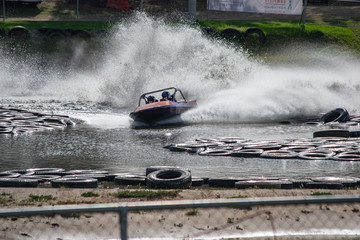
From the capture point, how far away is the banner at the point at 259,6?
31172 millimetres

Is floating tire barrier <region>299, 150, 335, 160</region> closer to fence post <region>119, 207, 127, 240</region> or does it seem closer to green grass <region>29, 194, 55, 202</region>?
green grass <region>29, 194, 55, 202</region>

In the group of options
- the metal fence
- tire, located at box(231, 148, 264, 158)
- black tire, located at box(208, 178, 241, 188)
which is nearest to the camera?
the metal fence

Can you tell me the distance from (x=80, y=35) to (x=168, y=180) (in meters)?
24.8

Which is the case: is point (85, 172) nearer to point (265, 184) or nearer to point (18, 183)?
point (18, 183)

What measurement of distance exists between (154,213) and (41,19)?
31.4 meters

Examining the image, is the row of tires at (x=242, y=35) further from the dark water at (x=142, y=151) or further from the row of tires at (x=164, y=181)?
the row of tires at (x=164, y=181)

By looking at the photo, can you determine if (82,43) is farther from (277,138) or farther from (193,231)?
(193,231)

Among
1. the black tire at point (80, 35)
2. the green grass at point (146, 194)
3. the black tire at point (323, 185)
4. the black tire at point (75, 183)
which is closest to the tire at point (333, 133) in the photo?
the black tire at point (323, 185)

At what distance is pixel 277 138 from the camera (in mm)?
15328

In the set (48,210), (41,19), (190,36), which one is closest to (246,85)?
(190,36)

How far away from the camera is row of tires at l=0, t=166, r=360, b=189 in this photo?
9.03 meters

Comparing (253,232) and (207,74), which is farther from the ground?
(207,74)

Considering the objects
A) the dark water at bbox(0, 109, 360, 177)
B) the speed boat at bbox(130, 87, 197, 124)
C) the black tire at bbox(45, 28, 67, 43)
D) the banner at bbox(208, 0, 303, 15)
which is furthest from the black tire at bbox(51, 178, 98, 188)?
the black tire at bbox(45, 28, 67, 43)

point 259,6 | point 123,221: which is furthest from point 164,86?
point 123,221
